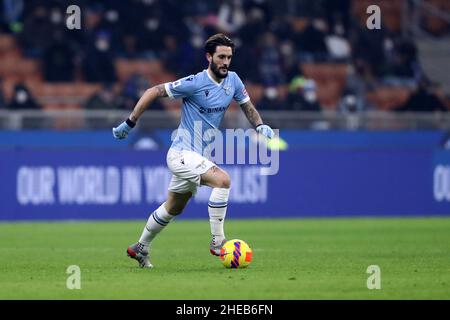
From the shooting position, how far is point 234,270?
37.6ft

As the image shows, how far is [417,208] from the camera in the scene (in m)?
23.2

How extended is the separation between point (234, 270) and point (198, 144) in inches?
57.4

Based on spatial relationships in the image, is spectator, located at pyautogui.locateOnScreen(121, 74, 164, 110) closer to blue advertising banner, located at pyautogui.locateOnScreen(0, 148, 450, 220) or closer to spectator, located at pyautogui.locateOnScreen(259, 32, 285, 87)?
blue advertising banner, located at pyautogui.locateOnScreen(0, 148, 450, 220)

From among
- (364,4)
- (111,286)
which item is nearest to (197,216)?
(364,4)

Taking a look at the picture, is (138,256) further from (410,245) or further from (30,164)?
(30,164)

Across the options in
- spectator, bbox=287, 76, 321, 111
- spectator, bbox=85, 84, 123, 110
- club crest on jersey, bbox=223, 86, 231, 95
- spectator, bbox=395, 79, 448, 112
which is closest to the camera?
club crest on jersey, bbox=223, 86, 231, 95

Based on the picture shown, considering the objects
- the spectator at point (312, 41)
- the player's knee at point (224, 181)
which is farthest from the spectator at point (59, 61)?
the player's knee at point (224, 181)

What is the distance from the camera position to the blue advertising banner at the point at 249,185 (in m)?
20.8

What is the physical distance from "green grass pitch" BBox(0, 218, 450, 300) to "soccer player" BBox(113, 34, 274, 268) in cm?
47

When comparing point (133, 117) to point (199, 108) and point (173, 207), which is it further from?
point (173, 207)

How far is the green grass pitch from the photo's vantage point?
9.52 metres

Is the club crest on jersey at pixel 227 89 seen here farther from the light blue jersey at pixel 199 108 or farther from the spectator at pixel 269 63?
the spectator at pixel 269 63

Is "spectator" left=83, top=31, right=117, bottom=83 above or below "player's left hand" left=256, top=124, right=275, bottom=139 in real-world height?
above

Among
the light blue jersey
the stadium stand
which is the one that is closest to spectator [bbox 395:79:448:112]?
the stadium stand
